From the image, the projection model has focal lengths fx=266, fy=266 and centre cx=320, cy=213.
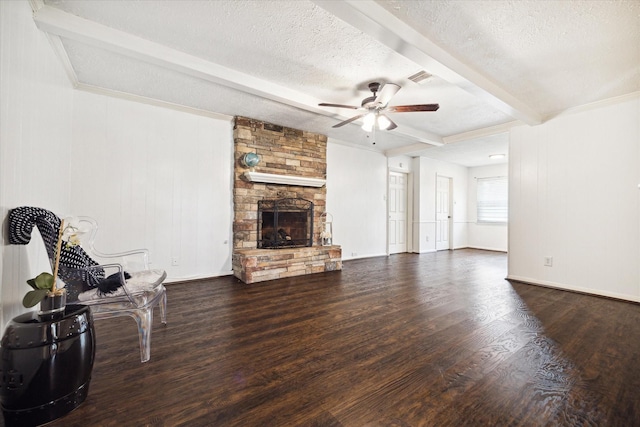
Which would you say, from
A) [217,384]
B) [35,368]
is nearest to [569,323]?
[217,384]

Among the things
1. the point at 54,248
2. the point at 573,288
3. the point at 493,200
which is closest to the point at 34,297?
the point at 54,248

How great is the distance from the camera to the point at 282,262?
13.7 ft

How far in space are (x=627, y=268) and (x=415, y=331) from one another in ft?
10.2

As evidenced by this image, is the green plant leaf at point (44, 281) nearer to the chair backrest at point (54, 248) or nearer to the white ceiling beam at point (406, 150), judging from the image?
the chair backrest at point (54, 248)

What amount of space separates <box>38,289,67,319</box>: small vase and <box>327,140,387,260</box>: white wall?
Answer: 14.5ft

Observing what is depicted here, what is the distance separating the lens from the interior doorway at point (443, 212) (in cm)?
752

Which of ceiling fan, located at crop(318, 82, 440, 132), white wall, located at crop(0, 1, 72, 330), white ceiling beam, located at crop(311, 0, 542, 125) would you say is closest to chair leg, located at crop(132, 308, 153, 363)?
white wall, located at crop(0, 1, 72, 330)

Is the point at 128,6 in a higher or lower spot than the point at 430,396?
higher

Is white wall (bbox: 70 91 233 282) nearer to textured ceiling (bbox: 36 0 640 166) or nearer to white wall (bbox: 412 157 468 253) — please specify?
textured ceiling (bbox: 36 0 640 166)

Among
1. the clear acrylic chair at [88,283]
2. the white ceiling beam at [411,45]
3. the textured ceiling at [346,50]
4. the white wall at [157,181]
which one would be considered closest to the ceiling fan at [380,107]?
the textured ceiling at [346,50]

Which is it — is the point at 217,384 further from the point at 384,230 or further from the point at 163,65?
the point at 384,230

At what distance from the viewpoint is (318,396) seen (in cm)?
147

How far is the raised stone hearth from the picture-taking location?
3.87 meters

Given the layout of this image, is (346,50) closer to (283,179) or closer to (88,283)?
(283,179)
